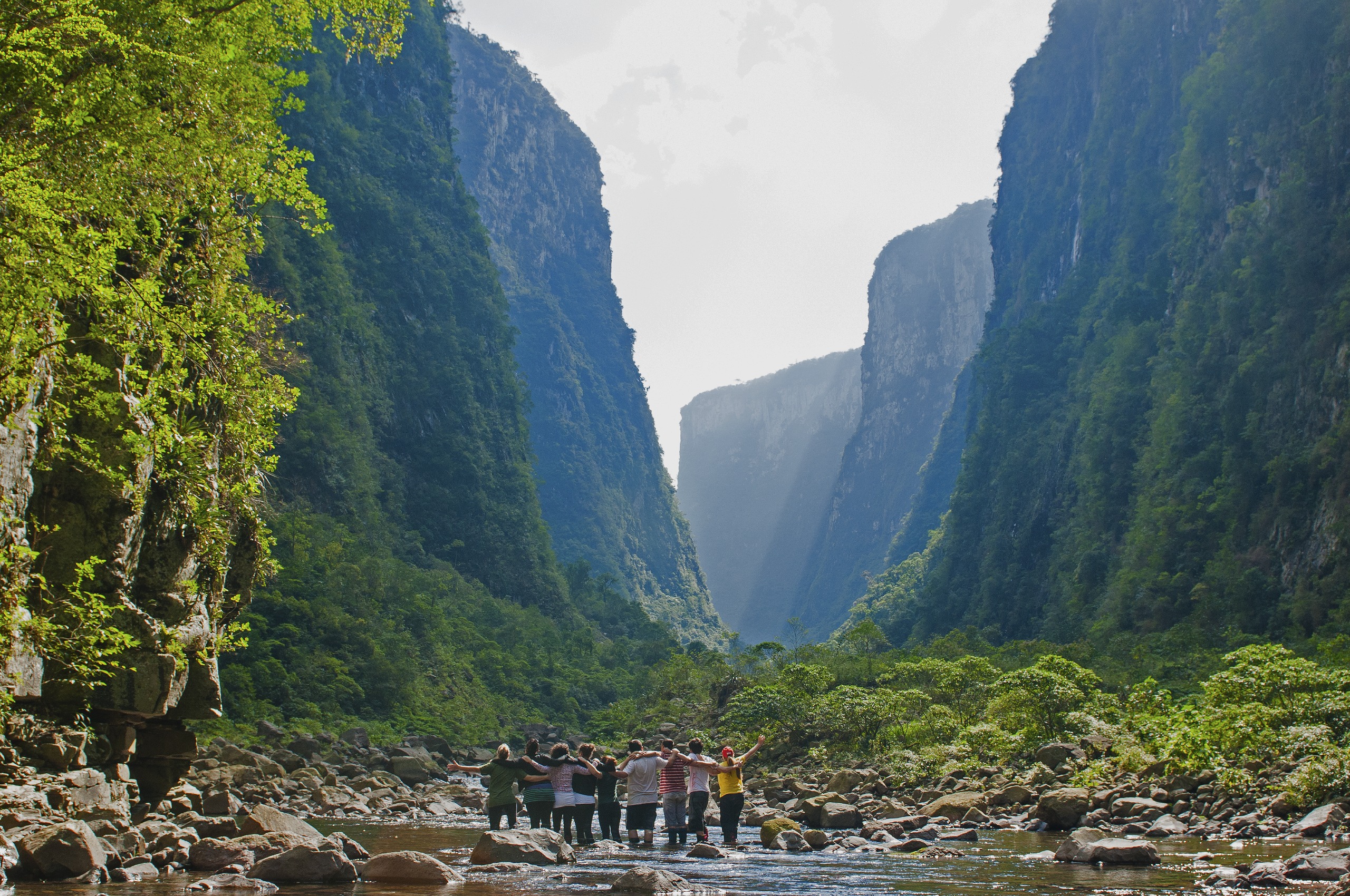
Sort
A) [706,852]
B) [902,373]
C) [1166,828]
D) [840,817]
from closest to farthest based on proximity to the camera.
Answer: [706,852], [1166,828], [840,817], [902,373]

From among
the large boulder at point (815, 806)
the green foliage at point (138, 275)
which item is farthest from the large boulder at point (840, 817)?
the green foliage at point (138, 275)

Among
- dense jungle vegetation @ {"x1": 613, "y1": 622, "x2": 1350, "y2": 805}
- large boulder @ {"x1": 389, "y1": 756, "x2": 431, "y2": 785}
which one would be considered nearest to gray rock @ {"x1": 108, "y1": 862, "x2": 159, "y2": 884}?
dense jungle vegetation @ {"x1": 613, "y1": 622, "x2": 1350, "y2": 805}

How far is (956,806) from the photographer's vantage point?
14.8 m

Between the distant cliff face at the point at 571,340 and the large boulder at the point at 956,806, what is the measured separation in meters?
87.3

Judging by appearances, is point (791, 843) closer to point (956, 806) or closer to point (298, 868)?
point (956, 806)

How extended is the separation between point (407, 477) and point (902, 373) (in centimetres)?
11854

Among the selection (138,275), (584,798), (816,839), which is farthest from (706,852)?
(138,275)

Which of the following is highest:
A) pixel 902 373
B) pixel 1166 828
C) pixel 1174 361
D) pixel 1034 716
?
pixel 902 373

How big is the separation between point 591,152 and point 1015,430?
90501 mm

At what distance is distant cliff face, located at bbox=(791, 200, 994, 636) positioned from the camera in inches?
6147

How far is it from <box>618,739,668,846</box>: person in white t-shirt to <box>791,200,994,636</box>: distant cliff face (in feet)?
458

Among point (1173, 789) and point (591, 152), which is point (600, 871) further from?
point (591, 152)

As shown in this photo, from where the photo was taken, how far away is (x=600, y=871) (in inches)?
384

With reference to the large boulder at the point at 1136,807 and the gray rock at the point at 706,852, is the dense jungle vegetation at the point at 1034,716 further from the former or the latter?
the gray rock at the point at 706,852
